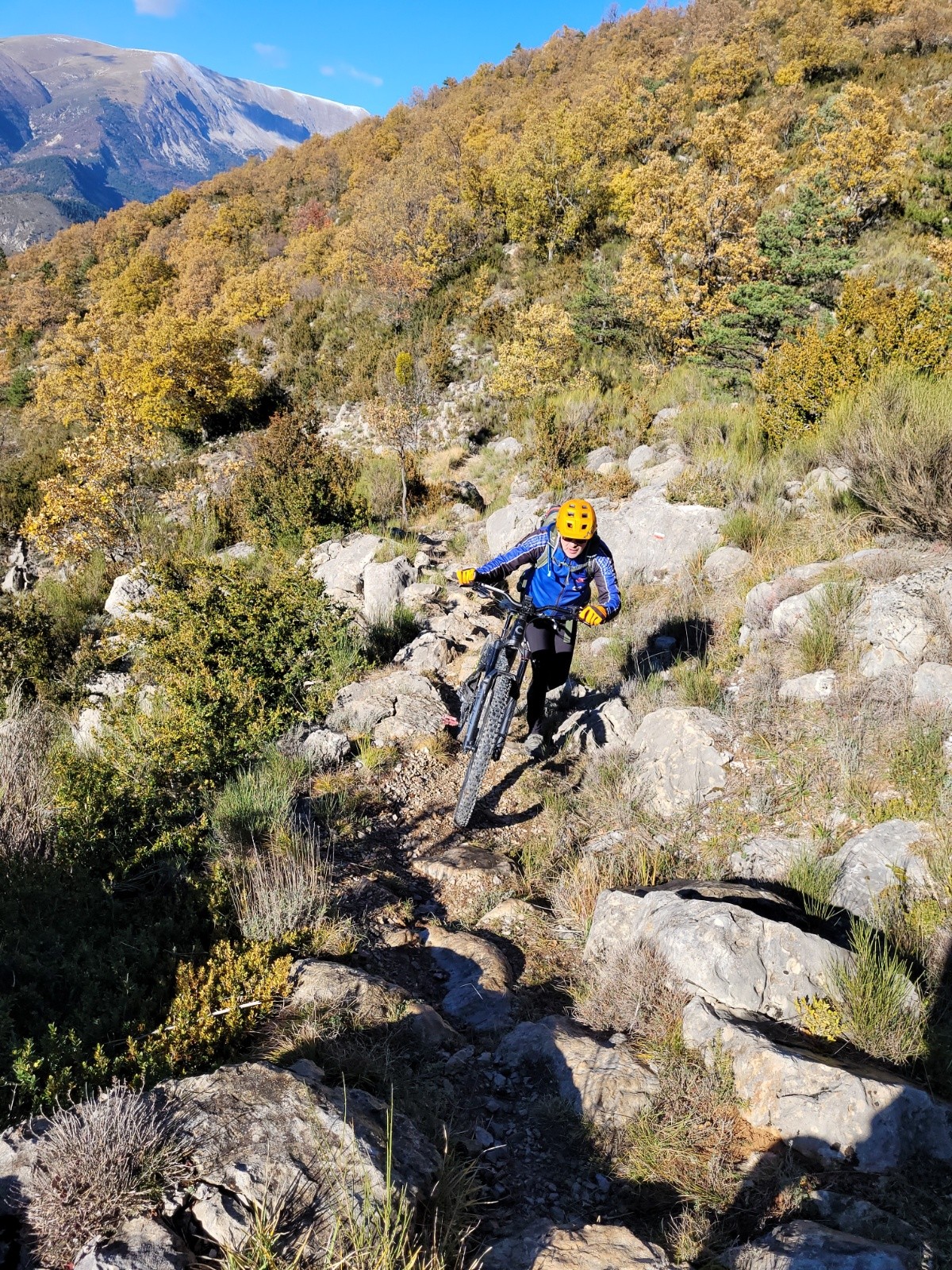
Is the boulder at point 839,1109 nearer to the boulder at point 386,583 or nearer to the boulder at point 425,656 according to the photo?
the boulder at point 425,656

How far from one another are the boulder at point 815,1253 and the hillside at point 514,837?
0.05 ft

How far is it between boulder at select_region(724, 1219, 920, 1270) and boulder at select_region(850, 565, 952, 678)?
10.8 feet

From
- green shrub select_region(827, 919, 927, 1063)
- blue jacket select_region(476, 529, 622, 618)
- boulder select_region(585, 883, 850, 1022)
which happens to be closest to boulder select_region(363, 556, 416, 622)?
blue jacket select_region(476, 529, 622, 618)

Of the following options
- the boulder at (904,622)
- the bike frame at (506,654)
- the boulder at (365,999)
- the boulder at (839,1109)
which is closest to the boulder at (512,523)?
the bike frame at (506,654)

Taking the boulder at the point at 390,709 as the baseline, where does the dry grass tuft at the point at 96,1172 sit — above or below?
below

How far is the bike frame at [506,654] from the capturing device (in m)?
4.43

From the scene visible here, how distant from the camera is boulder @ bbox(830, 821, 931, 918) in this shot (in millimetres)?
3057

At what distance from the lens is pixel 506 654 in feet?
14.9

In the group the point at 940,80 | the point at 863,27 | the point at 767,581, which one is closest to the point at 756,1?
the point at 863,27

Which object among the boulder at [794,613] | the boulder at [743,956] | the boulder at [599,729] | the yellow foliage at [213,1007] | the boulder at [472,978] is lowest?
the boulder at [472,978]

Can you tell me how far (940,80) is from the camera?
67.3 ft

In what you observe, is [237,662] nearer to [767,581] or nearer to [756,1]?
[767,581]

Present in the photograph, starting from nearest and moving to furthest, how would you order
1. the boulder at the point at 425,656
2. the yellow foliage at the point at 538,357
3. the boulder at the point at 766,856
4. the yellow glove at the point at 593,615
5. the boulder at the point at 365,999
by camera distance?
the boulder at the point at 365,999 < the boulder at the point at 766,856 < the yellow glove at the point at 593,615 < the boulder at the point at 425,656 < the yellow foliage at the point at 538,357

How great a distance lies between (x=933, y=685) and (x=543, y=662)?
2482 millimetres
